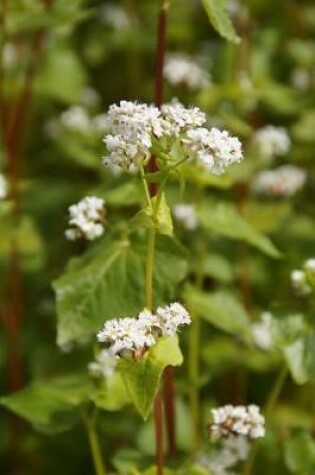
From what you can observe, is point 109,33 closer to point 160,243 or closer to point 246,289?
point 246,289

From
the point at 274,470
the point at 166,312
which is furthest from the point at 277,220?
the point at 166,312

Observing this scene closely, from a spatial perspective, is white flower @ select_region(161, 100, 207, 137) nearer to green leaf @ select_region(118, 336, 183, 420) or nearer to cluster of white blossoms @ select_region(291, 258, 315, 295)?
green leaf @ select_region(118, 336, 183, 420)

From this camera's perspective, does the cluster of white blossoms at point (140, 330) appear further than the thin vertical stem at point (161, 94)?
No

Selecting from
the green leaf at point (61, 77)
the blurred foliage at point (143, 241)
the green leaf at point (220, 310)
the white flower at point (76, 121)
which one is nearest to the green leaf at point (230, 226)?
the blurred foliage at point (143, 241)

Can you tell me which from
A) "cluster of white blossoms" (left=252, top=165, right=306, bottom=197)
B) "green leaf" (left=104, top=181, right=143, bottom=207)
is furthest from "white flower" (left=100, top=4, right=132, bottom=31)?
"green leaf" (left=104, top=181, right=143, bottom=207)

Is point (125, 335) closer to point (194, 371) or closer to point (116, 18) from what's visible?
point (194, 371)

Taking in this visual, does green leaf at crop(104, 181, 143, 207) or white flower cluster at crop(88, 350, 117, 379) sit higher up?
green leaf at crop(104, 181, 143, 207)

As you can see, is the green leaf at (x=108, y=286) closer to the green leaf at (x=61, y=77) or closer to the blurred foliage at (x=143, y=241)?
the blurred foliage at (x=143, y=241)
